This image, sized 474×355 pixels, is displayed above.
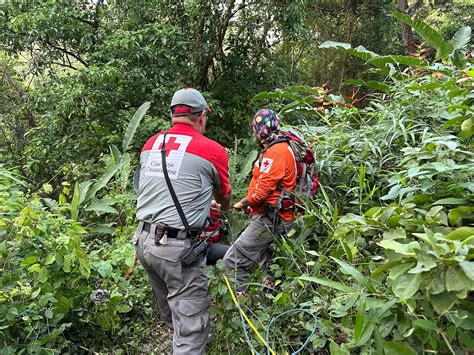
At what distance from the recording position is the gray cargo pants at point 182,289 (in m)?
2.58

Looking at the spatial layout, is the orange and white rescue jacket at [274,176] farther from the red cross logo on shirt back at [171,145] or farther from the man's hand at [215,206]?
the red cross logo on shirt back at [171,145]

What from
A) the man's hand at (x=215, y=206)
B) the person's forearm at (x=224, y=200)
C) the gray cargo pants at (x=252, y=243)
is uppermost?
the person's forearm at (x=224, y=200)

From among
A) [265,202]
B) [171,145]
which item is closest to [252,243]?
[265,202]

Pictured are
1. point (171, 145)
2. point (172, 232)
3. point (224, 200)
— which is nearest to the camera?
point (172, 232)

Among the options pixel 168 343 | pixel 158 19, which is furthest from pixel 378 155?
pixel 158 19

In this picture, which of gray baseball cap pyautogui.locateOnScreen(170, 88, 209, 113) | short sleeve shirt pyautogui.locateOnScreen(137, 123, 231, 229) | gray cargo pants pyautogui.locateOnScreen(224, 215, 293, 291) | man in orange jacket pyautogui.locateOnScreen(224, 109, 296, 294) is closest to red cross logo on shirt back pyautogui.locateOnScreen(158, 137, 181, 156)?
short sleeve shirt pyautogui.locateOnScreen(137, 123, 231, 229)

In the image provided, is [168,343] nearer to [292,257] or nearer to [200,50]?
[292,257]

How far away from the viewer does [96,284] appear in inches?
119

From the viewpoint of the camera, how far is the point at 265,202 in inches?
137

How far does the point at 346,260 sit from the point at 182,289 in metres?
1.15

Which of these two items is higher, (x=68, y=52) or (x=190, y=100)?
(x=68, y=52)

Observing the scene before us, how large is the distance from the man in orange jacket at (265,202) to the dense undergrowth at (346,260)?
19 cm

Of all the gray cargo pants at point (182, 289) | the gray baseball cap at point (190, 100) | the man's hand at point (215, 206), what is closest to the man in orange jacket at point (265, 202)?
the man's hand at point (215, 206)

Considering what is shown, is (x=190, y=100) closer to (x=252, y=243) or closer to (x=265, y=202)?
(x=265, y=202)
